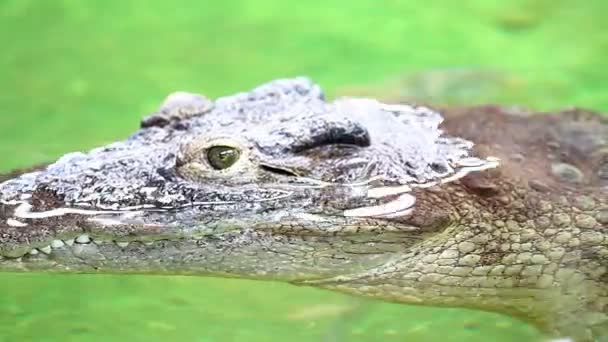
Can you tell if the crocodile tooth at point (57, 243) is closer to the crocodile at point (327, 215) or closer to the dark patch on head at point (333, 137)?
the crocodile at point (327, 215)

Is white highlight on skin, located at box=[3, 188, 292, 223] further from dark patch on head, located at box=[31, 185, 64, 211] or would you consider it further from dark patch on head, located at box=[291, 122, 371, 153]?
dark patch on head, located at box=[291, 122, 371, 153]

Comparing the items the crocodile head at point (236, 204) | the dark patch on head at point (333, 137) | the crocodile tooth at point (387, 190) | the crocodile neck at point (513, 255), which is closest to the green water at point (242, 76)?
the crocodile neck at point (513, 255)

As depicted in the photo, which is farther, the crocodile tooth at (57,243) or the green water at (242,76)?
the green water at (242,76)

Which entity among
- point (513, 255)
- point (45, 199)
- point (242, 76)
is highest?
point (242, 76)

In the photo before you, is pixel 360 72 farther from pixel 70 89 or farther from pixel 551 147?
pixel 551 147

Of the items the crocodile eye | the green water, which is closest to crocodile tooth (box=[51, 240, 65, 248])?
the crocodile eye

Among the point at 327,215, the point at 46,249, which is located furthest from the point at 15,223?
the point at 327,215

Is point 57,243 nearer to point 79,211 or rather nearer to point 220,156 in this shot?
point 79,211
